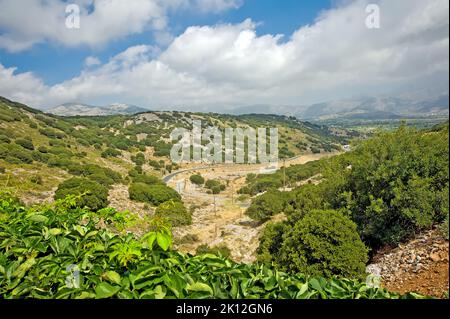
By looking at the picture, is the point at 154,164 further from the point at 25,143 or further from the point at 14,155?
the point at 14,155

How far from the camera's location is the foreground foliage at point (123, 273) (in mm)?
1888

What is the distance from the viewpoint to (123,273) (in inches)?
85.1

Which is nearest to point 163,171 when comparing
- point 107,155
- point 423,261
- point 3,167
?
point 107,155

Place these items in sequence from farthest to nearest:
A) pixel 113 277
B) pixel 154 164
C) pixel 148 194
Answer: pixel 154 164 → pixel 148 194 → pixel 113 277

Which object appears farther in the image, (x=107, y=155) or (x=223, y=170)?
(x=223, y=170)

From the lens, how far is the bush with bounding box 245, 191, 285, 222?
31.6 meters

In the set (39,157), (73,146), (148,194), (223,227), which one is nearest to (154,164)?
(73,146)

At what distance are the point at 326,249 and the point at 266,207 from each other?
2024 cm

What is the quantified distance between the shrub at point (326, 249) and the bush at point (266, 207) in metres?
18.6

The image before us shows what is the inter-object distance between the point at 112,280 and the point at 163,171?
2496 inches

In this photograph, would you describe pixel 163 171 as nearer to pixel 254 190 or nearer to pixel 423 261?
pixel 254 190

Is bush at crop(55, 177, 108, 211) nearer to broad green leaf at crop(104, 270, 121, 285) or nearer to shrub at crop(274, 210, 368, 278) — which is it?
shrub at crop(274, 210, 368, 278)
